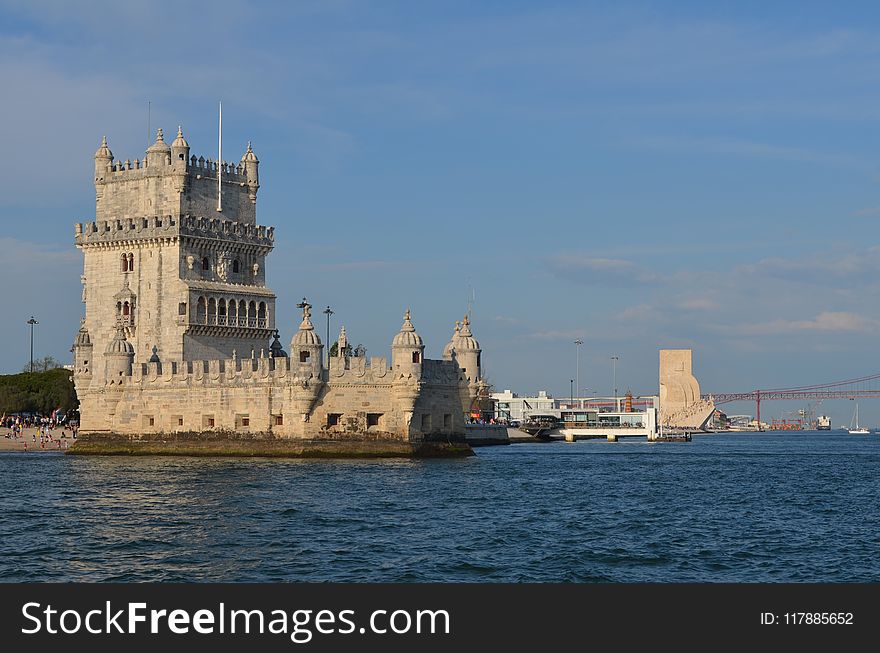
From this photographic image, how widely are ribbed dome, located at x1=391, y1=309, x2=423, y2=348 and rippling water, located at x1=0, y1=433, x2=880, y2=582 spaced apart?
6.27 m

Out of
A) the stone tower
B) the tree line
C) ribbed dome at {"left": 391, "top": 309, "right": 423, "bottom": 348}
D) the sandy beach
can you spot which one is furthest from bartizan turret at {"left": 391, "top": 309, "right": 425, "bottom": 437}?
the tree line

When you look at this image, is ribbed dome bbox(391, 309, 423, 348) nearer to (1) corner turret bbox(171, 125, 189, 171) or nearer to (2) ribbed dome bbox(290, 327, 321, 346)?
(2) ribbed dome bbox(290, 327, 321, 346)

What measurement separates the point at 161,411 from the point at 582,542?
4272 centimetres

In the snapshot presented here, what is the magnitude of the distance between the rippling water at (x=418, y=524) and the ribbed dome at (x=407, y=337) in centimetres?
627

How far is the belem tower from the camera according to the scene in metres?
69.4

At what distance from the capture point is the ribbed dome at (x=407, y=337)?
6869 centimetres

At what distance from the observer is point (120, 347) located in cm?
7831

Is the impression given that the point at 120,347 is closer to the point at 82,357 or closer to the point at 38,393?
the point at 82,357

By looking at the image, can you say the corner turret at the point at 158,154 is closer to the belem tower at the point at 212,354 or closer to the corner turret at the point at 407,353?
the belem tower at the point at 212,354

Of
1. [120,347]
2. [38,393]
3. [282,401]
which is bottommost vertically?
[282,401]

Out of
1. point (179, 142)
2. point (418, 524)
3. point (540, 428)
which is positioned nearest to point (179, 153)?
point (179, 142)

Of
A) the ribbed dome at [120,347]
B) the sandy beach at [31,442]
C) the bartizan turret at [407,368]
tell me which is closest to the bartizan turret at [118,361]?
the ribbed dome at [120,347]

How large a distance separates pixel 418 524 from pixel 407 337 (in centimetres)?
2772
